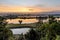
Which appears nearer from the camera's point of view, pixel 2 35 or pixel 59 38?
pixel 59 38

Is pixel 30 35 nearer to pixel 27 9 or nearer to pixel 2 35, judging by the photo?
pixel 2 35

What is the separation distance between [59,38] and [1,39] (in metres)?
2.59

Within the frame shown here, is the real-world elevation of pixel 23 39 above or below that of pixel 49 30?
below

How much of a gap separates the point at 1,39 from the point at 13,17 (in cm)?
923

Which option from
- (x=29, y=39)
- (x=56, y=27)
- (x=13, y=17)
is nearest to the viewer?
(x=56, y=27)

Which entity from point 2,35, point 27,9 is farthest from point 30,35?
point 27,9

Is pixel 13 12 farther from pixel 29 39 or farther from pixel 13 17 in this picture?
pixel 29 39

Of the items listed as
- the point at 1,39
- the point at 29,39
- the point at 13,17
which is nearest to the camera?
the point at 1,39

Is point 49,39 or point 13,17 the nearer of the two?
point 49,39

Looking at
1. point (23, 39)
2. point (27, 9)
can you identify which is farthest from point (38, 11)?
point (23, 39)

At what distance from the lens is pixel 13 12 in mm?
14648

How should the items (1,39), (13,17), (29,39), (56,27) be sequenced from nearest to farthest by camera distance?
(56,27) → (1,39) → (29,39) → (13,17)

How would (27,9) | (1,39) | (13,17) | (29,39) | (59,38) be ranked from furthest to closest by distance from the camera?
(13,17) → (27,9) → (29,39) → (1,39) → (59,38)

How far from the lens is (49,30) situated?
22.6ft
